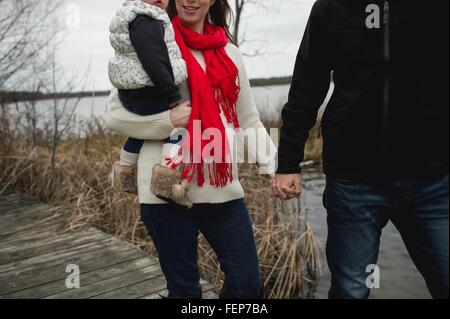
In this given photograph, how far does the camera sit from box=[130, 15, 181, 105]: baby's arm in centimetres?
138

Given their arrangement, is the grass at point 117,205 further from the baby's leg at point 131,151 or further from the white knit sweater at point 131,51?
the white knit sweater at point 131,51

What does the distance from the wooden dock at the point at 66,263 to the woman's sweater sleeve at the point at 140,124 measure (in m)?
1.22

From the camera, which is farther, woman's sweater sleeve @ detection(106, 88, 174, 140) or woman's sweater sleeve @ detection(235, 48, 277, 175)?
woman's sweater sleeve @ detection(235, 48, 277, 175)

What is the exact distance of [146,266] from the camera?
279 centimetres

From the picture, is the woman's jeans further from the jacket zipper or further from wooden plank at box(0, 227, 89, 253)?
wooden plank at box(0, 227, 89, 253)

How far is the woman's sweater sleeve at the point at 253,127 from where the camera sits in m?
1.67

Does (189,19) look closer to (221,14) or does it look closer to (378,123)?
(221,14)

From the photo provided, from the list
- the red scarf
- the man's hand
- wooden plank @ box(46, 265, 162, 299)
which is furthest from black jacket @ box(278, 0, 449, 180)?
wooden plank @ box(46, 265, 162, 299)

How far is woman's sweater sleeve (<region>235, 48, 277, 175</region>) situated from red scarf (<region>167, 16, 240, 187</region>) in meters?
0.07

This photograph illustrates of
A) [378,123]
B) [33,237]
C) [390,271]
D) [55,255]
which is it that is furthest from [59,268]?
[390,271]

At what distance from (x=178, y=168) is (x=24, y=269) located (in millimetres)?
1829

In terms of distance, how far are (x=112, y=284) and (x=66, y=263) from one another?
49cm

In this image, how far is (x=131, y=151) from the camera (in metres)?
1.64

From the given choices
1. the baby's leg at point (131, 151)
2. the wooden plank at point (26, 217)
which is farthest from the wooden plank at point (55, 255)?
the baby's leg at point (131, 151)
